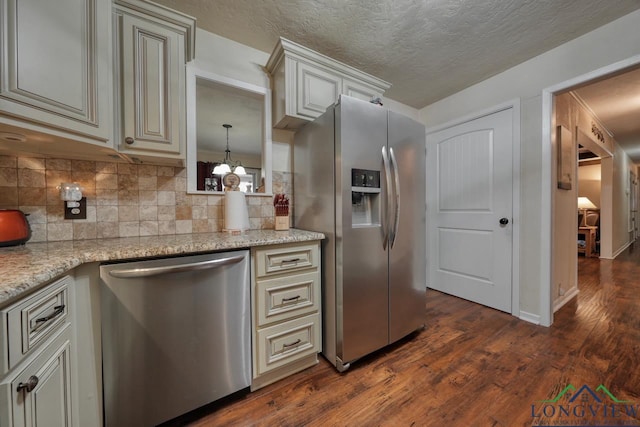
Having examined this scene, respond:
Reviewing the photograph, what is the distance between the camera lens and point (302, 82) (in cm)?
176

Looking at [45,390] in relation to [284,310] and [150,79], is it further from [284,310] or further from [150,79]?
[150,79]

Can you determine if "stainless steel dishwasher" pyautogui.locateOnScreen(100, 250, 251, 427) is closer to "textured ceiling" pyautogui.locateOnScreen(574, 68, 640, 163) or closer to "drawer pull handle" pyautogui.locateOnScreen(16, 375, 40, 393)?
"drawer pull handle" pyautogui.locateOnScreen(16, 375, 40, 393)

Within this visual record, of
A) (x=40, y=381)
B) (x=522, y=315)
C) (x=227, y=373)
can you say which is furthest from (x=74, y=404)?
(x=522, y=315)

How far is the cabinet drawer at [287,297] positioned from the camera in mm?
1323

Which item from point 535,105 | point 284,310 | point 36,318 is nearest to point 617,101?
point 535,105

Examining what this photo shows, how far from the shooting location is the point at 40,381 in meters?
0.71

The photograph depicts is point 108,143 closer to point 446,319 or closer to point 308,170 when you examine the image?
point 308,170

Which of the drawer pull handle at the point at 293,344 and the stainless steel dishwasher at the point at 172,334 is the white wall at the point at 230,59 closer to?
the stainless steel dishwasher at the point at 172,334

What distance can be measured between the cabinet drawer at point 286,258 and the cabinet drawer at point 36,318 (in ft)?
2.45

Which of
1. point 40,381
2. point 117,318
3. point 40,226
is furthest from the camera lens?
point 40,226

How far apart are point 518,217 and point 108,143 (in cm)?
308

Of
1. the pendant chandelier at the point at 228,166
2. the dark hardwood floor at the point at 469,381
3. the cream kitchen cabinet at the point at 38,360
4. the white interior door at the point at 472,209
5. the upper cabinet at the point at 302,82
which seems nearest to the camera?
the cream kitchen cabinet at the point at 38,360

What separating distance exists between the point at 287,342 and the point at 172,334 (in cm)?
63

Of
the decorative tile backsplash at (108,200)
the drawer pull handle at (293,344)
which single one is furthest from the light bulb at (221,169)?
the drawer pull handle at (293,344)
